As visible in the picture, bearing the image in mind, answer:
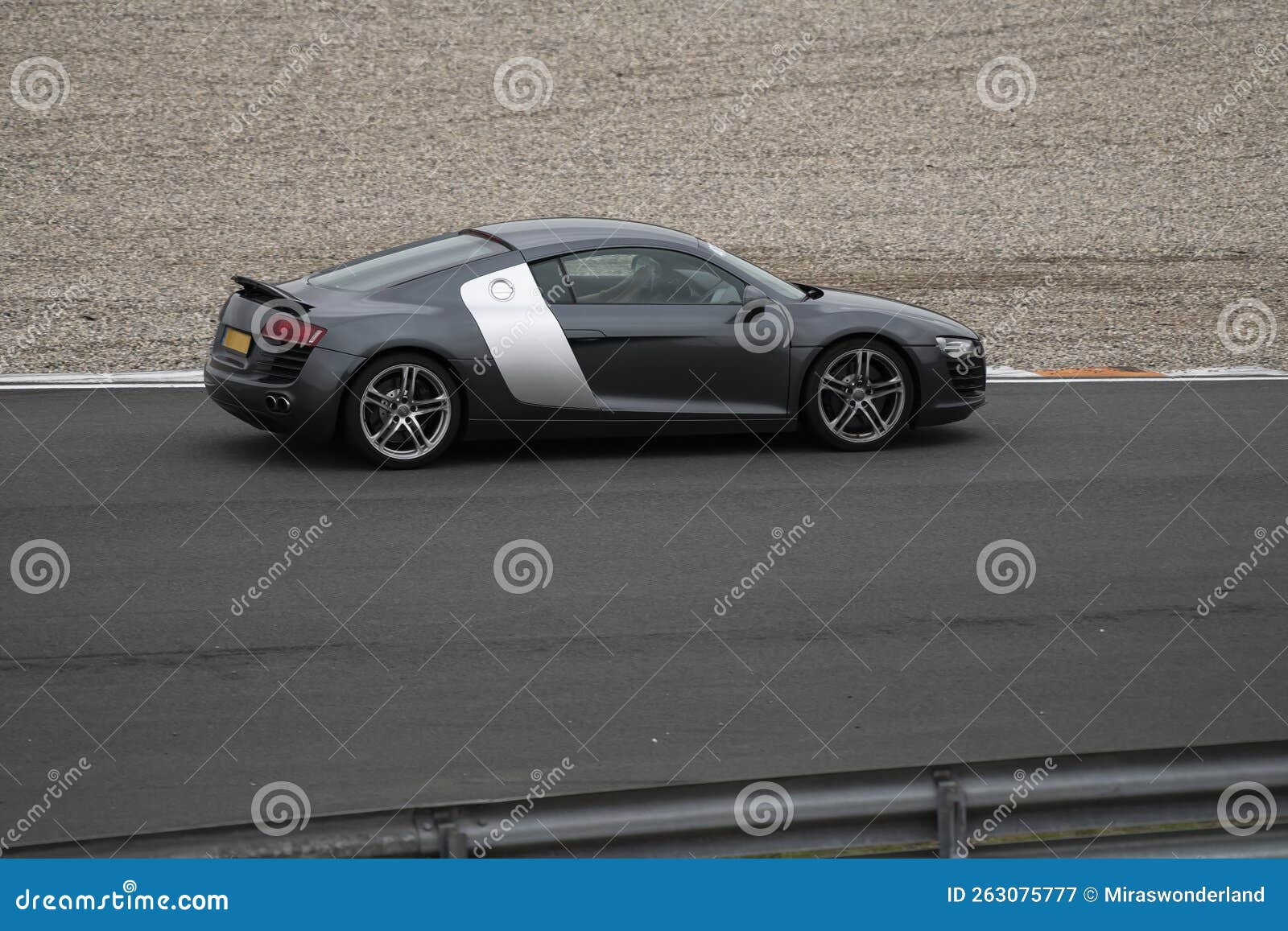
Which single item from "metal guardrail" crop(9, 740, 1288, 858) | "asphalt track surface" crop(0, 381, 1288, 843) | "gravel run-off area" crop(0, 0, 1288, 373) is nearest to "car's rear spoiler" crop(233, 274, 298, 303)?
"asphalt track surface" crop(0, 381, 1288, 843)

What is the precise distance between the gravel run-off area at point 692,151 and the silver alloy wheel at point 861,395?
404cm

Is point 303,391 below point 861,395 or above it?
below

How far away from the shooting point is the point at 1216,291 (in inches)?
642

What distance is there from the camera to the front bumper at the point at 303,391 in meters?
8.46

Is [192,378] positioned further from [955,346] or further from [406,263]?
[955,346]

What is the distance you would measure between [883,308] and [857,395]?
0.59 m

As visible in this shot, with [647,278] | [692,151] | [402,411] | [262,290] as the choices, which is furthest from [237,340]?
[692,151]

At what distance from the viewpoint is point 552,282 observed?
888 centimetres

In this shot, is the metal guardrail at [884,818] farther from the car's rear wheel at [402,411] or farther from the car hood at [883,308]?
the car hood at [883,308]

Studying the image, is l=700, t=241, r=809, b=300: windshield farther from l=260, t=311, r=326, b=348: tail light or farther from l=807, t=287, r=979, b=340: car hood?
l=260, t=311, r=326, b=348: tail light

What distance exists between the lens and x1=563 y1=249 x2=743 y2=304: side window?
8.94m

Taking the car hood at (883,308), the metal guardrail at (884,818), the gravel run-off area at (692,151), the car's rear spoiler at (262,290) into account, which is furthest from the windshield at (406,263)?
the metal guardrail at (884,818)

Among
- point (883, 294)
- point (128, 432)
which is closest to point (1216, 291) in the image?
point (883, 294)

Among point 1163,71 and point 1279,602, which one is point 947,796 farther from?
point 1163,71
